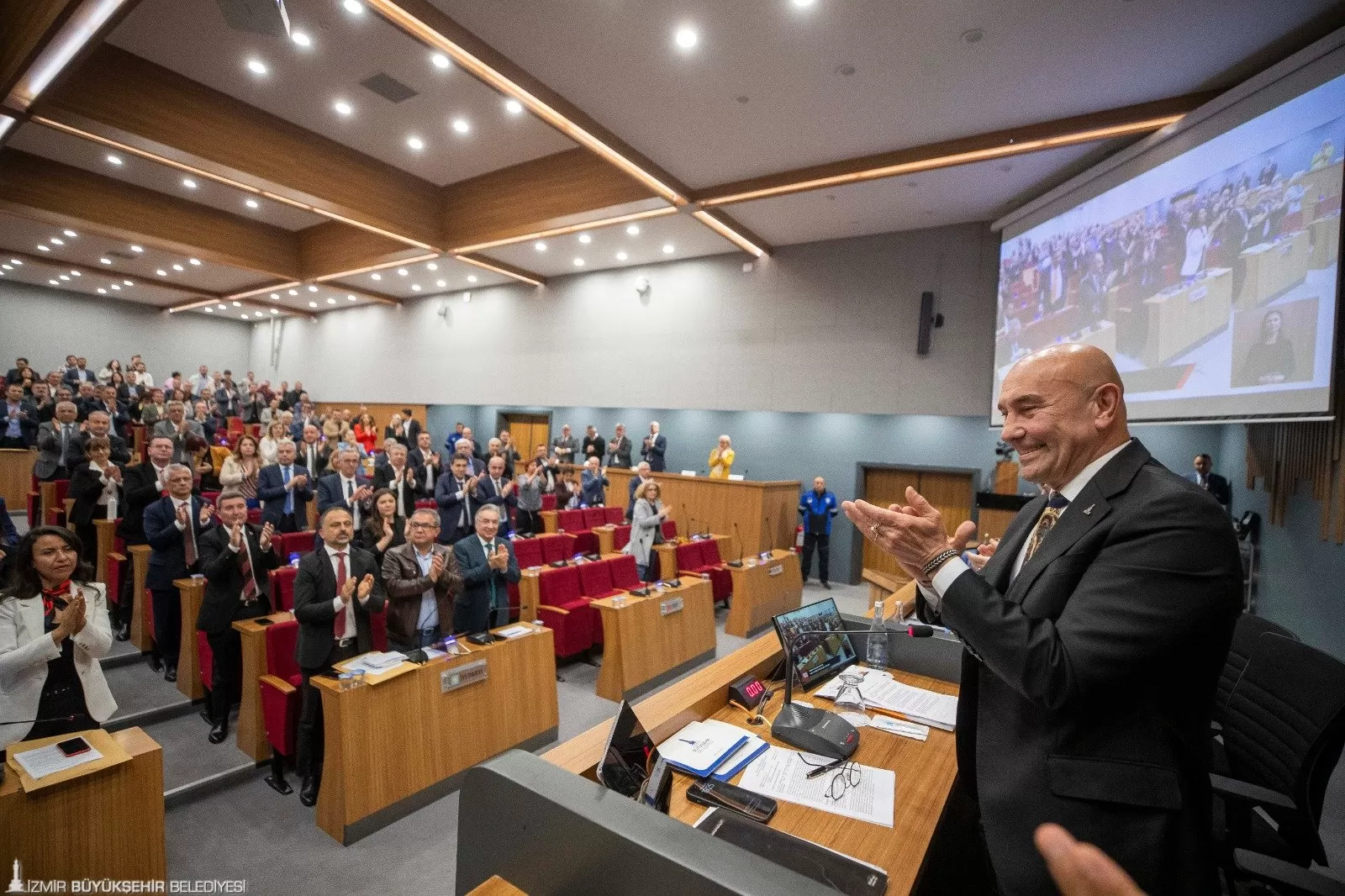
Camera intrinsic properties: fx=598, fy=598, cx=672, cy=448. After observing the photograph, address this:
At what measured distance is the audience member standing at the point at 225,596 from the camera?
133 inches

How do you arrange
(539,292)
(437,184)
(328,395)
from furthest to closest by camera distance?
Answer: 1. (328,395)
2. (539,292)
3. (437,184)

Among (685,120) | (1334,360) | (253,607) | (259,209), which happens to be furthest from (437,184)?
(1334,360)

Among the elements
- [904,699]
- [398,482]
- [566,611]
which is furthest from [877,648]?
[398,482]

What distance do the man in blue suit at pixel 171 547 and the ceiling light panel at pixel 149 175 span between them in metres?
5.70

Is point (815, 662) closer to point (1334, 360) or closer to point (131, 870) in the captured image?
point (131, 870)

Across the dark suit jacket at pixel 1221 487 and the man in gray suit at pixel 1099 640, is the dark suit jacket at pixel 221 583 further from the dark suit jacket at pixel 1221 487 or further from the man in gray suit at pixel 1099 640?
the dark suit jacket at pixel 1221 487

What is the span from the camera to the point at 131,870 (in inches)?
80.4

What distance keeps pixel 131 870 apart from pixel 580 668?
3.03m

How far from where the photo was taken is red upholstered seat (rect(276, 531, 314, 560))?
481 centimetres

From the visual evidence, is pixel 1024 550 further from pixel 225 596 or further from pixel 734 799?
pixel 225 596

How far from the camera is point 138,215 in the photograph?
9039 mm

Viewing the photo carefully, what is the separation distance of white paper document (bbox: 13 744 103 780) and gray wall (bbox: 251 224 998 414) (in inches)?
333

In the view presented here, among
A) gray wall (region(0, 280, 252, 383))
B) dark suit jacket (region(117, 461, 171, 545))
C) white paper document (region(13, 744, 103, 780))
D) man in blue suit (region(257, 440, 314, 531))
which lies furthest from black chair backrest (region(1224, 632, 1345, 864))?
gray wall (region(0, 280, 252, 383))

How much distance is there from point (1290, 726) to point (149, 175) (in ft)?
40.8
